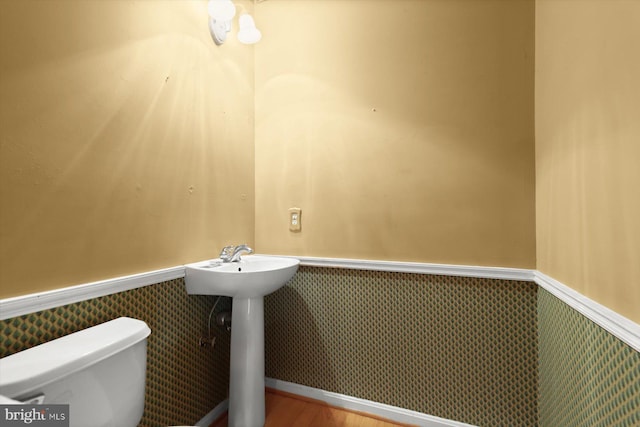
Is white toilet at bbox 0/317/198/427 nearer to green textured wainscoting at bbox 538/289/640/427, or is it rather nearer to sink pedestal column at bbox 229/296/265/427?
sink pedestal column at bbox 229/296/265/427

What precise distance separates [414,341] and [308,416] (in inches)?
28.0

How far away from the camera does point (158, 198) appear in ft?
4.34

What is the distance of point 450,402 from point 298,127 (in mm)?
1705

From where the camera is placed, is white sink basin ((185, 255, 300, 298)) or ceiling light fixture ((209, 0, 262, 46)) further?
ceiling light fixture ((209, 0, 262, 46))

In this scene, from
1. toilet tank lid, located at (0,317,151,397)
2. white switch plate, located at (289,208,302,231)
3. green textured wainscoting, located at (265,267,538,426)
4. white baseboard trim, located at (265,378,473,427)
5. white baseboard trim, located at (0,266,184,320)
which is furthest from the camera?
white switch plate, located at (289,208,302,231)

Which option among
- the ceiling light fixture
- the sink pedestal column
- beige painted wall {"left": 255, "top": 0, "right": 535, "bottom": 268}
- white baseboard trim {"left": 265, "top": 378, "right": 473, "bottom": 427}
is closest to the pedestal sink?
the sink pedestal column

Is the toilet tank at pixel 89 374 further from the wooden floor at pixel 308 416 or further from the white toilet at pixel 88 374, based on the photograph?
the wooden floor at pixel 308 416

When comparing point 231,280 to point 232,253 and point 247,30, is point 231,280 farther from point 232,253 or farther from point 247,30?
point 247,30

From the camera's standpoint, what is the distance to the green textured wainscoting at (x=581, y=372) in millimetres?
748

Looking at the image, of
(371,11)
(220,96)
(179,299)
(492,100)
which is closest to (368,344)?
(179,299)

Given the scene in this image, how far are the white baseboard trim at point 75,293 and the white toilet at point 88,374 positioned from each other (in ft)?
0.38

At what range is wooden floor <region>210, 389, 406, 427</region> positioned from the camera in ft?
5.26

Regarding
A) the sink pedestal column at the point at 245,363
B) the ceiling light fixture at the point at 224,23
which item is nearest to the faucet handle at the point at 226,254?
the sink pedestal column at the point at 245,363

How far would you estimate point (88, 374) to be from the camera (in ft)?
2.63
